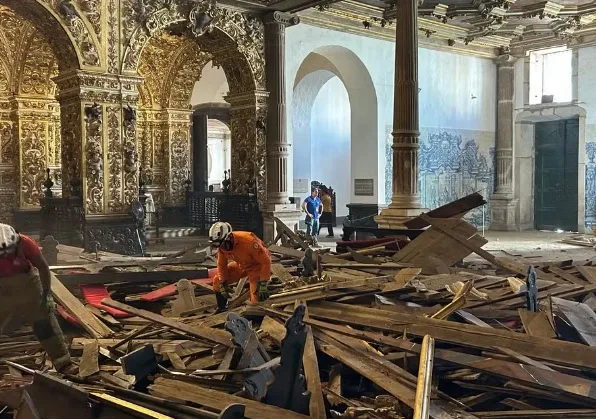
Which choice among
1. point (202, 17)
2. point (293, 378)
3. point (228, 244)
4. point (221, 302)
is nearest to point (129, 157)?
point (202, 17)

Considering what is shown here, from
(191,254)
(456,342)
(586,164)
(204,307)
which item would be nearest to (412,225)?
(191,254)

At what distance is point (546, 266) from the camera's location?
7.59 metres

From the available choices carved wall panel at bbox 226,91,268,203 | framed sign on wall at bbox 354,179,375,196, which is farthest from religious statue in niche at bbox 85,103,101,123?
framed sign on wall at bbox 354,179,375,196

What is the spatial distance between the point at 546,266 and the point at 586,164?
11130 mm

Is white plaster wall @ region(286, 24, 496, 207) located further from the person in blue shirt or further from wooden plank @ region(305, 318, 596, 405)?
wooden plank @ region(305, 318, 596, 405)

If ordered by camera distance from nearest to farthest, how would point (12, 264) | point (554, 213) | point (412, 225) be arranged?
point (12, 264), point (412, 225), point (554, 213)

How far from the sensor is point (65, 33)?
10.0 metres

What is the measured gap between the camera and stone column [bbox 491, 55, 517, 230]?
60.6ft

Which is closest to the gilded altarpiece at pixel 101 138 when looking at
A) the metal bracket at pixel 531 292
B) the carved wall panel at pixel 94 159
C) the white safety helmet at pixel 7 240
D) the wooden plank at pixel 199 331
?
the carved wall panel at pixel 94 159

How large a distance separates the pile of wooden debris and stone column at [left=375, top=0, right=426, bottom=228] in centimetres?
462

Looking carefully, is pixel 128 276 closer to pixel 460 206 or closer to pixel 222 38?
pixel 460 206

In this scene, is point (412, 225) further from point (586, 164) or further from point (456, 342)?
point (586, 164)

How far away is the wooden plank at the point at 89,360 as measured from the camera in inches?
167

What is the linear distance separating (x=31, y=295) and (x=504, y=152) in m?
16.4
